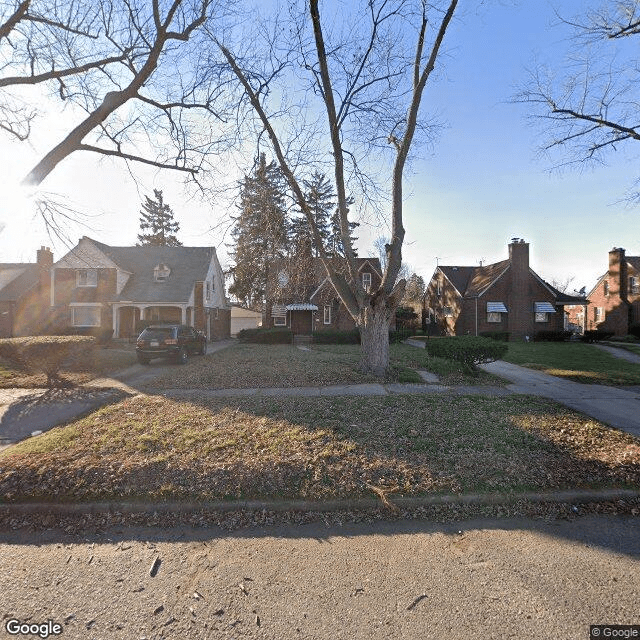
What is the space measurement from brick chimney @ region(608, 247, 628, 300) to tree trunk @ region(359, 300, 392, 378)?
33695 mm

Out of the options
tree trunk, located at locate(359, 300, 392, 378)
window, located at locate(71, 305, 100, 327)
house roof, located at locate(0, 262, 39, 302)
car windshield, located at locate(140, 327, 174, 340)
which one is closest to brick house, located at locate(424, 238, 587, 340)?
tree trunk, located at locate(359, 300, 392, 378)

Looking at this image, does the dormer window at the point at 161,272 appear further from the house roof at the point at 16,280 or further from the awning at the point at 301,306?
the awning at the point at 301,306

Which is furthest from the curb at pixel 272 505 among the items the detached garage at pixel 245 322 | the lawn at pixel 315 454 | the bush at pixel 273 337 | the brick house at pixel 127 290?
the detached garage at pixel 245 322

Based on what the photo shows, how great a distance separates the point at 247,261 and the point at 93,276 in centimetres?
1174

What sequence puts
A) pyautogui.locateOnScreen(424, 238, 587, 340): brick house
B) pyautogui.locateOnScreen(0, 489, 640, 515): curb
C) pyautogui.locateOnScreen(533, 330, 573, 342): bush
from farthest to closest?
pyautogui.locateOnScreen(424, 238, 587, 340): brick house, pyautogui.locateOnScreen(533, 330, 573, 342): bush, pyautogui.locateOnScreen(0, 489, 640, 515): curb

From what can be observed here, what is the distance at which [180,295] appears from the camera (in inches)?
937

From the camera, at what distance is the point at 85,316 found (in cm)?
2327

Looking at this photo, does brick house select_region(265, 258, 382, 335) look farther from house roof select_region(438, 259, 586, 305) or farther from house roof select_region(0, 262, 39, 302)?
house roof select_region(0, 262, 39, 302)

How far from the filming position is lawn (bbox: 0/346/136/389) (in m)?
9.75

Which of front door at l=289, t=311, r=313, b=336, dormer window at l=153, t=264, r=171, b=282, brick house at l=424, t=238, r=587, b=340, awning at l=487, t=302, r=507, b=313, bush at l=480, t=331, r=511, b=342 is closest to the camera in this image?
dormer window at l=153, t=264, r=171, b=282

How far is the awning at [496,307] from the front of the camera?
28.2 metres

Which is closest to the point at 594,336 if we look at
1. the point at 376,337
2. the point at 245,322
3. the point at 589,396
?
the point at 589,396

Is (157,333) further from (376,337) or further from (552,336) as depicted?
(552,336)

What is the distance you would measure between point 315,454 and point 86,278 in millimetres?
25383
